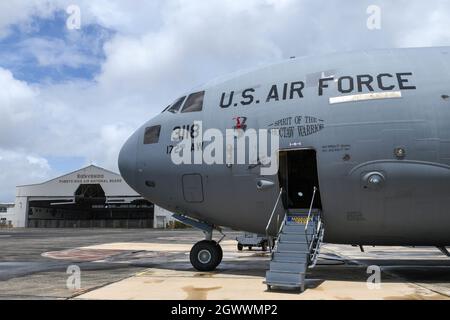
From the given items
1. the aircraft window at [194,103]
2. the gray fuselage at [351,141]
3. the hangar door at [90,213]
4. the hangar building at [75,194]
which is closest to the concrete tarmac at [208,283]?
the gray fuselage at [351,141]

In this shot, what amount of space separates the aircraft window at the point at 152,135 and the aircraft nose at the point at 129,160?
443 mm

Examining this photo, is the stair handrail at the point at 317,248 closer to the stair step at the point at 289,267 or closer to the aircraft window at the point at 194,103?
the stair step at the point at 289,267

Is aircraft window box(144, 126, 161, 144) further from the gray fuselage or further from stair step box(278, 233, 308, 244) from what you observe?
stair step box(278, 233, 308, 244)

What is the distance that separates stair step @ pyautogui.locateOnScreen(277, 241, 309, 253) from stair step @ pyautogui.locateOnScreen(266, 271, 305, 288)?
102cm

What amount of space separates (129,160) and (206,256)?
3962 mm

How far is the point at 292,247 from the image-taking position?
11633 mm

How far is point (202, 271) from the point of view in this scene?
46.4 ft

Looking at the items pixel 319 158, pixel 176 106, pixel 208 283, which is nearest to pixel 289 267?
Result: pixel 208 283

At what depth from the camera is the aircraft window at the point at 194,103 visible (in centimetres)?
1398

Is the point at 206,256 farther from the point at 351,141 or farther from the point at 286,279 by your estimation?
the point at 351,141

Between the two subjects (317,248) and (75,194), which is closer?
(317,248)
